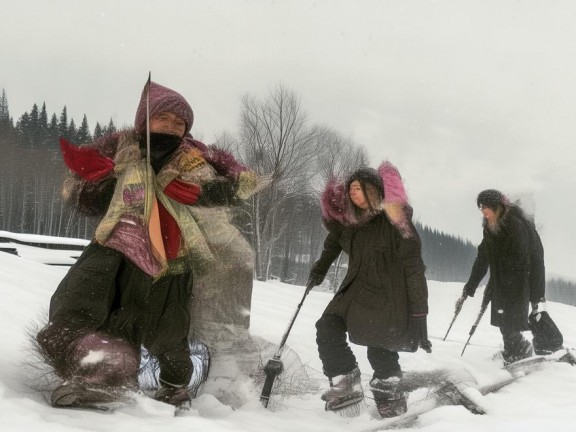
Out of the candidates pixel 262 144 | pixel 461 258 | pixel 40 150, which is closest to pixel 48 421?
pixel 262 144

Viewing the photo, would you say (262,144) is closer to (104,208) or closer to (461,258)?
(104,208)

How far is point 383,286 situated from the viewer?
139 inches

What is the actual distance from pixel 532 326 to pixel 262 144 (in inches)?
719

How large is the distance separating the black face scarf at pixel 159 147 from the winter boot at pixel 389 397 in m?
1.88

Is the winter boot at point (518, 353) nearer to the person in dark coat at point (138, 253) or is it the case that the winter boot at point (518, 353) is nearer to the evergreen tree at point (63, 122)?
the person in dark coat at point (138, 253)

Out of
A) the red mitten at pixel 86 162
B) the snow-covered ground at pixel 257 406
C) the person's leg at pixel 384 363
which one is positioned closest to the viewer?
the snow-covered ground at pixel 257 406

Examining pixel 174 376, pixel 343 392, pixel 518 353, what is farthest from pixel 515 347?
pixel 174 376

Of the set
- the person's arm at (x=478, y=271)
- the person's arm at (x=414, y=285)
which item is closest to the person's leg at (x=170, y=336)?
the person's arm at (x=414, y=285)

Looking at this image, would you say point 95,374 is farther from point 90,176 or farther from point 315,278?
point 315,278

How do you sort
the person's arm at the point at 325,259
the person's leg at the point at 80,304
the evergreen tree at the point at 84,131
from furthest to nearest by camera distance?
the evergreen tree at the point at 84,131, the person's arm at the point at 325,259, the person's leg at the point at 80,304

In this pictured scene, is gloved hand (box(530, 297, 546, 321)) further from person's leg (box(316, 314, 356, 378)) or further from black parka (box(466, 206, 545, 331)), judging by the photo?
person's leg (box(316, 314, 356, 378))

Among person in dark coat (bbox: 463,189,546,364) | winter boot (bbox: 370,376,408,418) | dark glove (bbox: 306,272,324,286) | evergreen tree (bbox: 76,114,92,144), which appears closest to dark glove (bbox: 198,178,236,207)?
dark glove (bbox: 306,272,324,286)

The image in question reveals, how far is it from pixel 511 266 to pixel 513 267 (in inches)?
0.8

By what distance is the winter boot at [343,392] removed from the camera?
3.37 m
